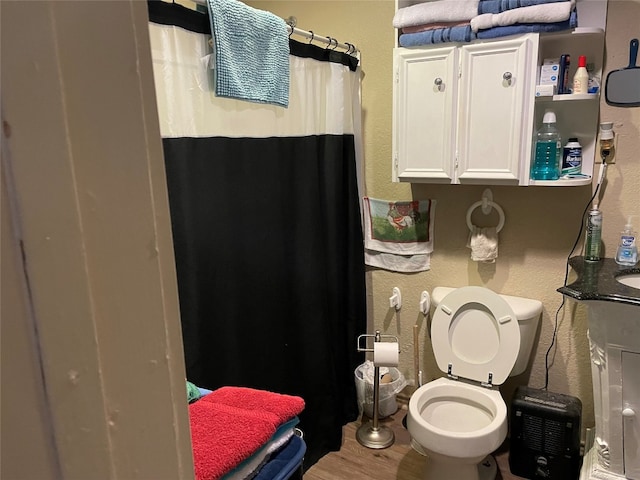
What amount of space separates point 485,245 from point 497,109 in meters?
0.62

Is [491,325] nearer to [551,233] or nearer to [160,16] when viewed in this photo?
[551,233]

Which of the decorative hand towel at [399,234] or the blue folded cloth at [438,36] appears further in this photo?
the decorative hand towel at [399,234]

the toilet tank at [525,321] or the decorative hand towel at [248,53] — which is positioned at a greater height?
the decorative hand towel at [248,53]

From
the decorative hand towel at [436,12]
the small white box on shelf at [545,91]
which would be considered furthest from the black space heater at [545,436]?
the decorative hand towel at [436,12]

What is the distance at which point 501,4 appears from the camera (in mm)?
1897

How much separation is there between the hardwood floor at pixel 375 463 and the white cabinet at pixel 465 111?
1.30 meters

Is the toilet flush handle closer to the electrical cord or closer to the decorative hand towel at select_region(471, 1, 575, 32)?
the electrical cord

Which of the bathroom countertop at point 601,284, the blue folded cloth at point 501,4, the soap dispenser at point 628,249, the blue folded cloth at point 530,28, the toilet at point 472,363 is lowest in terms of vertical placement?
the toilet at point 472,363

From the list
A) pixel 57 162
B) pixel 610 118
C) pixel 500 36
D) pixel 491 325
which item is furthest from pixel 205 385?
pixel 610 118

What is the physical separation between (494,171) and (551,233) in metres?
0.42

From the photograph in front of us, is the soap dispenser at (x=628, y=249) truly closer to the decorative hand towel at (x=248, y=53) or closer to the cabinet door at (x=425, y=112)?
the cabinet door at (x=425, y=112)

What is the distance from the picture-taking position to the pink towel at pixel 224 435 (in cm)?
79

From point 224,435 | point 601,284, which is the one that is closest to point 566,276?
point 601,284

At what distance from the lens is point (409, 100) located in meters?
2.17
